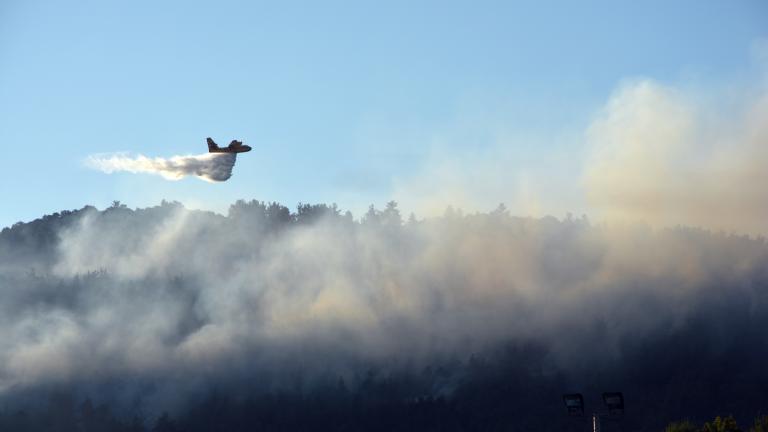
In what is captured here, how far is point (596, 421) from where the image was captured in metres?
198

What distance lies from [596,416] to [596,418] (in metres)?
0.55

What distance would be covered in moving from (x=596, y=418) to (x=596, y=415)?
606 millimetres

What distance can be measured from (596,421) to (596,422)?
0.45m

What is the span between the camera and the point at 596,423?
651 feet

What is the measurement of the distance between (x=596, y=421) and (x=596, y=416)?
134 cm

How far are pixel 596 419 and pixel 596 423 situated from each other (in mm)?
1113

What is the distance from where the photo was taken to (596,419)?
198 metres

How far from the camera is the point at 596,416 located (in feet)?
647

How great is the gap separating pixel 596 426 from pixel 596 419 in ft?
4.30

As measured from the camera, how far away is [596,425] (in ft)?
650

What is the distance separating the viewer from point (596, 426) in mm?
198000

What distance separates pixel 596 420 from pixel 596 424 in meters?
0.84
